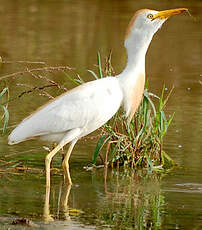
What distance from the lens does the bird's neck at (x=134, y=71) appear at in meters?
7.33

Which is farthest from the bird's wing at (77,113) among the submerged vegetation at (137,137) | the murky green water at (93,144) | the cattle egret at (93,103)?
the submerged vegetation at (137,137)

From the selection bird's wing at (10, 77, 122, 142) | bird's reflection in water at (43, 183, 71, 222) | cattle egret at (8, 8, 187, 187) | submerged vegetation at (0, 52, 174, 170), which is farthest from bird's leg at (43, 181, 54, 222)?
submerged vegetation at (0, 52, 174, 170)

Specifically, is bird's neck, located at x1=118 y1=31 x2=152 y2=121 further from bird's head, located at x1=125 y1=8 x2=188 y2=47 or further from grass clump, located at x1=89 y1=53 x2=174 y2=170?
grass clump, located at x1=89 y1=53 x2=174 y2=170

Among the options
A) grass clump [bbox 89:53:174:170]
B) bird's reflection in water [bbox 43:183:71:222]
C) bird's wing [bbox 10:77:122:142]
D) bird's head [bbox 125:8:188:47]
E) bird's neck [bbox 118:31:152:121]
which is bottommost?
bird's reflection in water [bbox 43:183:71:222]

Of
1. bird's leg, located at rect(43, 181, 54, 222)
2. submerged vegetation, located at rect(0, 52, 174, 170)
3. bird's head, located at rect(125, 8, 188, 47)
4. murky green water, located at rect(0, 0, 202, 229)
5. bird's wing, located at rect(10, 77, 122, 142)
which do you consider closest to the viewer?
bird's leg, located at rect(43, 181, 54, 222)

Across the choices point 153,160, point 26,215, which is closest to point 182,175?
point 153,160

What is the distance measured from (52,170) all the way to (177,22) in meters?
14.1

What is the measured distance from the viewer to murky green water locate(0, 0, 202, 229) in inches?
247

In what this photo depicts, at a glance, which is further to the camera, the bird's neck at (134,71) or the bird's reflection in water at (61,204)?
the bird's neck at (134,71)

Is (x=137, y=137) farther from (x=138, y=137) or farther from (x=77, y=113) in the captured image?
(x=77, y=113)

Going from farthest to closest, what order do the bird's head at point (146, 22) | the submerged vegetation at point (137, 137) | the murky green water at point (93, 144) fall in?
the submerged vegetation at point (137, 137) < the bird's head at point (146, 22) < the murky green water at point (93, 144)

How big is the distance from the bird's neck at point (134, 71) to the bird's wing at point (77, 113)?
14 cm

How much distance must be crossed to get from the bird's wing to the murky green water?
324 millimetres

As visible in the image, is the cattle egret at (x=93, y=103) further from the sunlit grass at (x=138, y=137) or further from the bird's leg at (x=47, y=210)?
the sunlit grass at (x=138, y=137)
